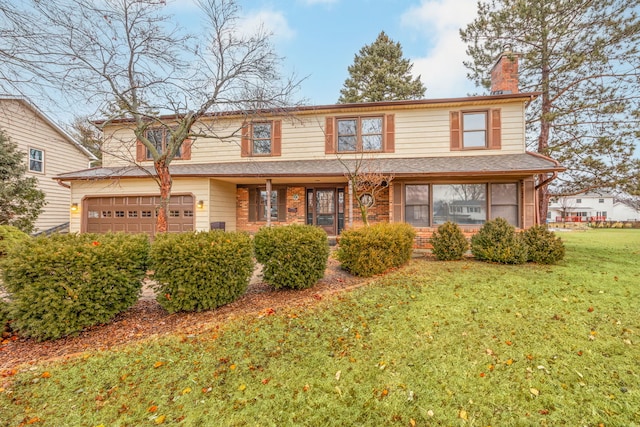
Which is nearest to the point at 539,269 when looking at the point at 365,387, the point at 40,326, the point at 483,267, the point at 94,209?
the point at 483,267

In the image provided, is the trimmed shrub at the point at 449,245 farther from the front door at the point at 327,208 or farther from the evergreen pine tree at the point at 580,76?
the evergreen pine tree at the point at 580,76

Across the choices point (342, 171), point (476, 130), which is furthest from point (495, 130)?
point (342, 171)

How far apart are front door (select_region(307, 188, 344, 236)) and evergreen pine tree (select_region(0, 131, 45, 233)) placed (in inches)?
398

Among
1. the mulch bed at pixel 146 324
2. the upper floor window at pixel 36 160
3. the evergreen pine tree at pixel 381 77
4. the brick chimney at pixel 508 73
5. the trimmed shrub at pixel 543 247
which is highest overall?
the evergreen pine tree at pixel 381 77

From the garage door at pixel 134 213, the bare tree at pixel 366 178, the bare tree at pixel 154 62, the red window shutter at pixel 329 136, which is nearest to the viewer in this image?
the bare tree at pixel 154 62

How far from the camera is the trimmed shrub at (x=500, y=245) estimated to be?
6822mm

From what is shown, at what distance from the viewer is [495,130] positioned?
9812 mm

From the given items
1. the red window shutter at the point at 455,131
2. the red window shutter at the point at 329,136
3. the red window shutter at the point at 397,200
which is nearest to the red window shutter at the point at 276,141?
the red window shutter at the point at 329,136

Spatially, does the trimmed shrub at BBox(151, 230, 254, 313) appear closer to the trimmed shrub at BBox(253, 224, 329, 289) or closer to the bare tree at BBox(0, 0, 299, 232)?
the trimmed shrub at BBox(253, 224, 329, 289)

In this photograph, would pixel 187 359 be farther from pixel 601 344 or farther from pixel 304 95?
pixel 304 95

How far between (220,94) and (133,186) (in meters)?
6.35

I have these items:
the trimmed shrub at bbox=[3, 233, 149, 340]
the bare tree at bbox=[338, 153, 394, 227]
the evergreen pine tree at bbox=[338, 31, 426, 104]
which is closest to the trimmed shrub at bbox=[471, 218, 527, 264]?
the bare tree at bbox=[338, 153, 394, 227]

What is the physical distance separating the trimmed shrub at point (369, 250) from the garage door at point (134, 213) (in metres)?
6.82

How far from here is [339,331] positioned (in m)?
3.42
